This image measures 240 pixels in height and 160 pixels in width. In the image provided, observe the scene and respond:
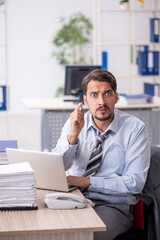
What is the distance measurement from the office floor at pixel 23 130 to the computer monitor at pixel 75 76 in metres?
1.52

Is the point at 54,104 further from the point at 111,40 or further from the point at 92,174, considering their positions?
the point at 92,174

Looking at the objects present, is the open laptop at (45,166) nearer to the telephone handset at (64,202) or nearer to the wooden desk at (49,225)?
the telephone handset at (64,202)

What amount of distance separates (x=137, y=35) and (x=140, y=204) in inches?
201

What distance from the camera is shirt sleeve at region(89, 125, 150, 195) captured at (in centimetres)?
224

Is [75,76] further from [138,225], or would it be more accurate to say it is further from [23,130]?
[138,225]

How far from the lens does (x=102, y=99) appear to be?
237cm

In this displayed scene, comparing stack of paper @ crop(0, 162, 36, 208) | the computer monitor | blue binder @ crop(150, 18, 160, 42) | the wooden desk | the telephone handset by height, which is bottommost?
the wooden desk

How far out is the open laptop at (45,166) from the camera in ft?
6.81

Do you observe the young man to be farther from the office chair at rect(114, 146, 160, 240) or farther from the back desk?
the back desk

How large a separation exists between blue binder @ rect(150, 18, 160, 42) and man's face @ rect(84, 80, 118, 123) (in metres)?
4.14

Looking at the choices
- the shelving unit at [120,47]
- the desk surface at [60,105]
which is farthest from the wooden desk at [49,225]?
the shelving unit at [120,47]

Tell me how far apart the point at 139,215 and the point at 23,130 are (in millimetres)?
5567

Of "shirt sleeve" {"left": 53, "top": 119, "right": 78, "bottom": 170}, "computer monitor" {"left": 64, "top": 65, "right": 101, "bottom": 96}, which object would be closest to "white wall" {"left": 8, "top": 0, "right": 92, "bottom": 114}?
"computer monitor" {"left": 64, "top": 65, "right": 101, "bottom": 96}

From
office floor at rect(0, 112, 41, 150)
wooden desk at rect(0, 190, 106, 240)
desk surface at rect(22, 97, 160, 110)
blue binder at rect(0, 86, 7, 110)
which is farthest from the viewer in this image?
office floor at rect(0, 112, 41, 150)
